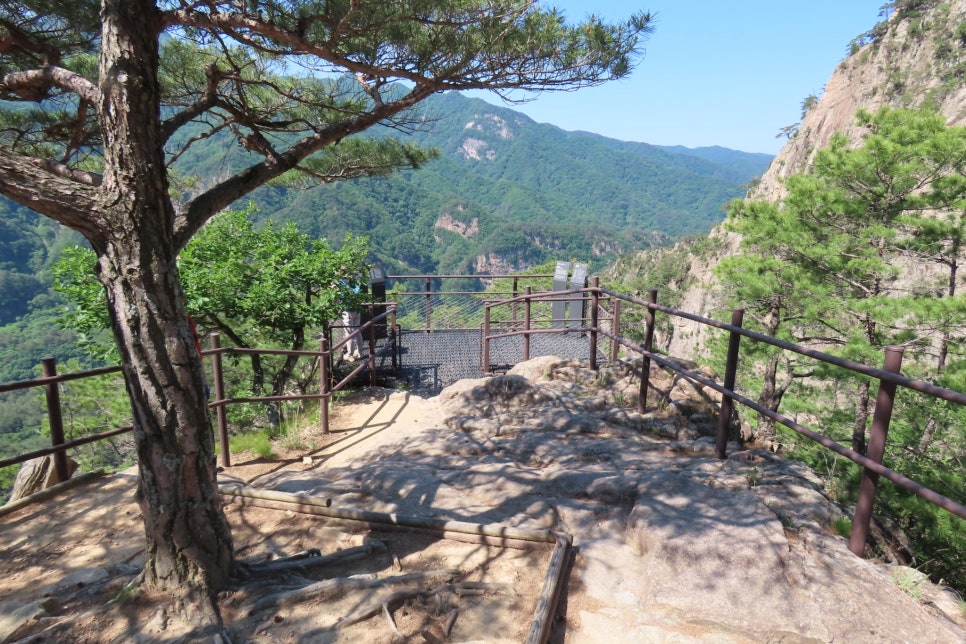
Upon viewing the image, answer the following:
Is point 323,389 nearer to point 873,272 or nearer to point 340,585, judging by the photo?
point 340,585

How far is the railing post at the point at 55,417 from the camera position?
3.35m

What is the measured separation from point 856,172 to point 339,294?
438 inches

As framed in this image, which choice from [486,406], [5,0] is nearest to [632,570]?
[486,406]

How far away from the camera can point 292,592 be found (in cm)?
204

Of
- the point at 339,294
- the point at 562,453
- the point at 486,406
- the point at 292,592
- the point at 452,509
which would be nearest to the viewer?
the point at 292,592

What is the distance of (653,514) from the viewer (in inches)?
99.3

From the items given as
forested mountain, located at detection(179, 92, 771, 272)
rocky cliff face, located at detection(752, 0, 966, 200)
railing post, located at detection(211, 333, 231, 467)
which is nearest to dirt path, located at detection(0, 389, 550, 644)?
railing post, located at detection(211, 333, 231, 467)

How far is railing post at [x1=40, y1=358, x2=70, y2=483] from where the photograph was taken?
3.35 meters

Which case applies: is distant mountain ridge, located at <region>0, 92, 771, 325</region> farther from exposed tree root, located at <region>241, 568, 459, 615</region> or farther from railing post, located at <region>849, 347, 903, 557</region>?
railing post, located at <region>849, 347, 903, 557</region>

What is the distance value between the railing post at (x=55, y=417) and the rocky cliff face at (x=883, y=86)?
981 inches

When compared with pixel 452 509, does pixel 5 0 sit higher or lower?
higher

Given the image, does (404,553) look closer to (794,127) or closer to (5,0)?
(5,0)

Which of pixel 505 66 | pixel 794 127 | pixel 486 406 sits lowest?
pixel 486 406

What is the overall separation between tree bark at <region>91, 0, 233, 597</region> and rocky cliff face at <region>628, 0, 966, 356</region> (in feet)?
83.0
